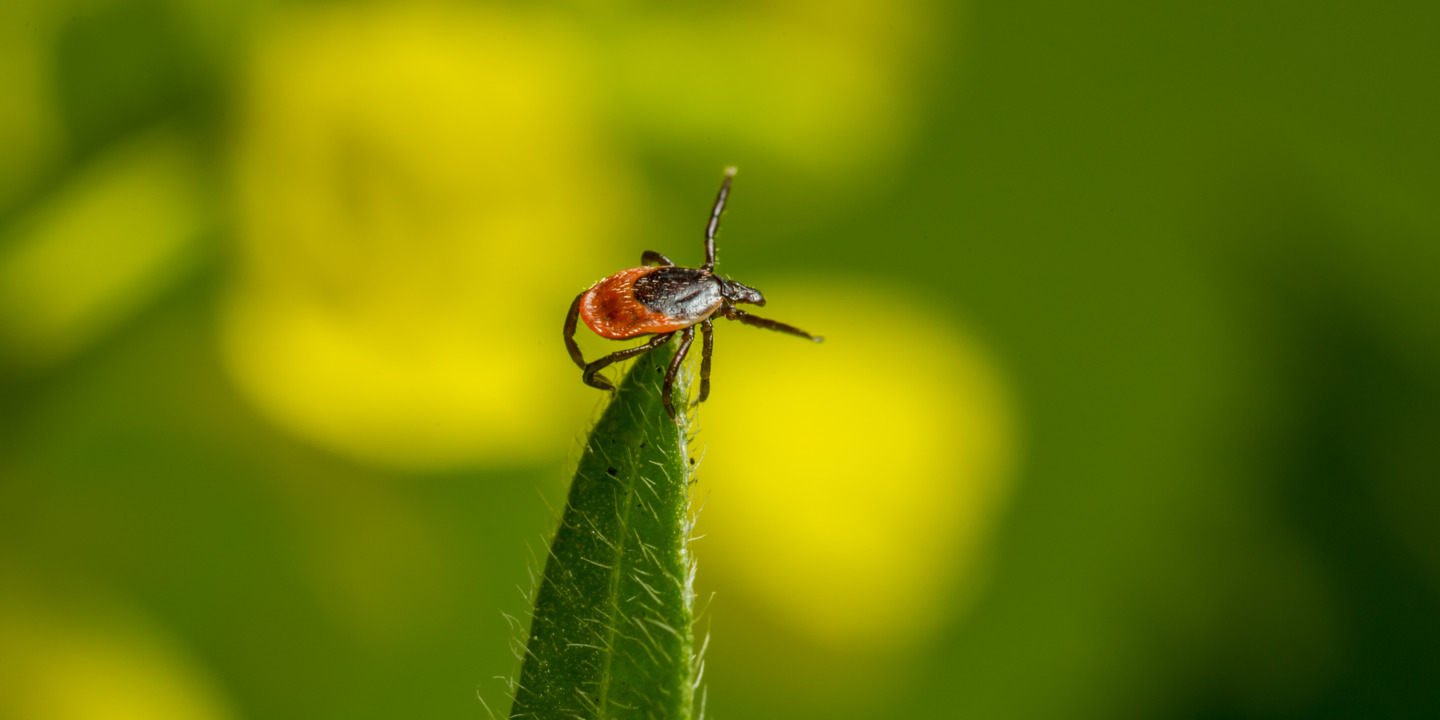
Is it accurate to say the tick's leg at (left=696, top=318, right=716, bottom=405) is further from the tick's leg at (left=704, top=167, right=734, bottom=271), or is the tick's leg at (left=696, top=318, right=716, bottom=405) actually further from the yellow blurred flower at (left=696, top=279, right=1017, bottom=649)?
the yellow blurred flower at (left=696, top=279, right=1017, bottom=649)

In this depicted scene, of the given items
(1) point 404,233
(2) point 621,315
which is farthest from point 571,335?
(1) point 404,233

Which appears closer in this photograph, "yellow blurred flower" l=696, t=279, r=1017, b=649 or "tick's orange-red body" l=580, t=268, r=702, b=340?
"tick's orange-red body" l=580, t=268, r=702, b=340

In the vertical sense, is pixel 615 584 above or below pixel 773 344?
above

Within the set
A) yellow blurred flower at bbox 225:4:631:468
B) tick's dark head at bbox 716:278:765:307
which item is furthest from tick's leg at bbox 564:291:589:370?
yellow blurred flower at bbox 225:4:631:468

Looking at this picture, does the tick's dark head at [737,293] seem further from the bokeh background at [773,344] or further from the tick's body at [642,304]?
the bokeh background at [773,344]

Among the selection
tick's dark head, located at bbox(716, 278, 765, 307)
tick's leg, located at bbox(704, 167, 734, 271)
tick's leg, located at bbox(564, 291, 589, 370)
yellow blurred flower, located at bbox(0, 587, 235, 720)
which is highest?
tick's leg, located at bbox(704, 167, 734, 271)

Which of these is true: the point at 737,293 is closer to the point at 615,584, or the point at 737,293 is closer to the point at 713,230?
the point at 713,230
